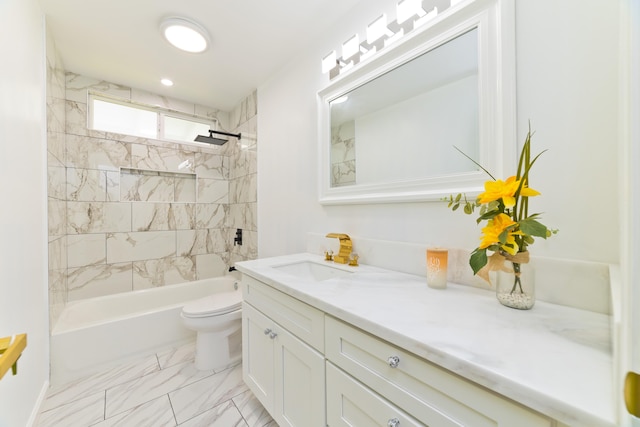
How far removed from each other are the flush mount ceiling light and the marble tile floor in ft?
8.03

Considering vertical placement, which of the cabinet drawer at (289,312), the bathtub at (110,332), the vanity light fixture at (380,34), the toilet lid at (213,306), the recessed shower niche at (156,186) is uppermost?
the vanity light fixture at (380,34)

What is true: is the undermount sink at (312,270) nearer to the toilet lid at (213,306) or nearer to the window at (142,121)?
the toilet lid at (213,306)

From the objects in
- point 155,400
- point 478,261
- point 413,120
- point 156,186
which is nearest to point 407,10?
point 413,120

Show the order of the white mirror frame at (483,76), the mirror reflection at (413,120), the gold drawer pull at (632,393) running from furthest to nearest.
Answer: the mirror reflection at (413,120), the white mirror frame at (483,76), the gold drawer pull at (632,393)

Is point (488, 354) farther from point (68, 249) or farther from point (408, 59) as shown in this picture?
point (68, 249)

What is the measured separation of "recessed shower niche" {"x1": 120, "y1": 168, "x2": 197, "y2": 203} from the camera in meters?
2.57

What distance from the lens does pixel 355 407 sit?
79 centimetres

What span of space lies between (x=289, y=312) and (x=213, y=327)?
3.61 feet

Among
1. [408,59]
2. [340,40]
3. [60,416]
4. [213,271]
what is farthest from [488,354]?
[213,271]

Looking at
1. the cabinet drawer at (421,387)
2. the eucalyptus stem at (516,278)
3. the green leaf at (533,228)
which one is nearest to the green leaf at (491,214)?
the green leaf at (533,228)

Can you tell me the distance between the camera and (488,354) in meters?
0.53

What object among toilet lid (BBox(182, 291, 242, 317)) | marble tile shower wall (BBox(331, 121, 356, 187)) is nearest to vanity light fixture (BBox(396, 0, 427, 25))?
marble tile shower wall (BBox(331, 121, 356, 187))

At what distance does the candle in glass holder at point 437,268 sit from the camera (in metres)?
0.99

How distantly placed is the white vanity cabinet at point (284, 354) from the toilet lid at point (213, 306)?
0.50 metres
